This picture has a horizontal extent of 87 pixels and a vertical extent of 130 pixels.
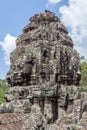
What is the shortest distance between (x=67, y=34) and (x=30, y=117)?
9.42 m

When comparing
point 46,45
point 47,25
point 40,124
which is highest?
point 47,25

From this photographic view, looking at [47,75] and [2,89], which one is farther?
[2,89]

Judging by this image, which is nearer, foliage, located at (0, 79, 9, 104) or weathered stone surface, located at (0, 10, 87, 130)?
weathered stone surface, located at (0, 10, 87, 130)

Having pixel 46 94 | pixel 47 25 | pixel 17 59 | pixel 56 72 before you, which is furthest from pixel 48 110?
pixel 47 25

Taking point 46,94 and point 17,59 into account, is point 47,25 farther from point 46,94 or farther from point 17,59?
point 46,94

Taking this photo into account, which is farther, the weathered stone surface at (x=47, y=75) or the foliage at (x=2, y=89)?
the foliage at (x=2, y=89)

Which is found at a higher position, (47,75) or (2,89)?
(2,89)

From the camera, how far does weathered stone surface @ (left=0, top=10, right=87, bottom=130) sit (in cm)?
1622

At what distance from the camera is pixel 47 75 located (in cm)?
1691

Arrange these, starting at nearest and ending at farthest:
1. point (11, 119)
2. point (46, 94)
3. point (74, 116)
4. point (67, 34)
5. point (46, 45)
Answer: point (11, 119) < point (74, 116) < point (46, 94) < point (46, 45) < point (67, 34)

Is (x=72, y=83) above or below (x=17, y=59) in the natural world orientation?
below

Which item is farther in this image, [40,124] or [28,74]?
[28,74]

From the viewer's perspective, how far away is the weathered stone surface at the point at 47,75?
53.2 feet

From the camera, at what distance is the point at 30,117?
10.9 metres
